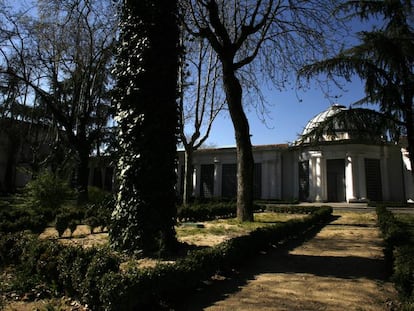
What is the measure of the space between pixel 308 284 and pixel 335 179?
28.8 metres

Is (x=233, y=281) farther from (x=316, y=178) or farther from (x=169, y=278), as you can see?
(x=316, y=178)

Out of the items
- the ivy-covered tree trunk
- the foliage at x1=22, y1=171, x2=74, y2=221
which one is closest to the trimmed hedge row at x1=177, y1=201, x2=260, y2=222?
the foliage at x1=22, y1=171, x2=74, y2=221

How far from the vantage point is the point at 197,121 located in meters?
20.5

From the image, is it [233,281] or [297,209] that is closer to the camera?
[233,281]

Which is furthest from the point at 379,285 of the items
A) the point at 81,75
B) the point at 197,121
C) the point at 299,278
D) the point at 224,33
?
the point at 81,75

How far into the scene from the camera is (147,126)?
24.6 ft

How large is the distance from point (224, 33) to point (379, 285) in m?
10.5

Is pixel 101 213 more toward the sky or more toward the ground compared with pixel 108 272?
more toward the sky

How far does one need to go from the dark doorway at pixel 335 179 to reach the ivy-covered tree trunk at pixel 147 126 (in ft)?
88.9

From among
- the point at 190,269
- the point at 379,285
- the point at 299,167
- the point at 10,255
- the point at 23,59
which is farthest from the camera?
the point at 299,167

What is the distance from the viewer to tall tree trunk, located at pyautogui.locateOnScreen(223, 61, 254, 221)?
42.7 feet

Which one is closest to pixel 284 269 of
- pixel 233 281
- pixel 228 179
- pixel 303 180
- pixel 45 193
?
pixel 233 281

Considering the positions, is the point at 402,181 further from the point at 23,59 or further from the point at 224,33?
the point at 23,59

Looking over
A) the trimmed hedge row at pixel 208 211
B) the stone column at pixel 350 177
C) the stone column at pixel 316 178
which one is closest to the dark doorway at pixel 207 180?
the stone column at pixel 316 178
